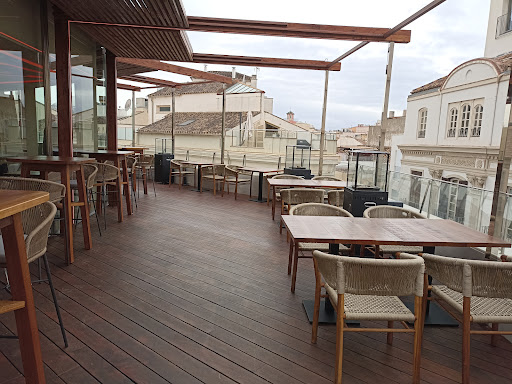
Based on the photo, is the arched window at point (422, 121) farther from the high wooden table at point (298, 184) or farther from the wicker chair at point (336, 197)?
the wicker chair at point (336, 197)

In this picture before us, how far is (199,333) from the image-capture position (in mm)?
2385

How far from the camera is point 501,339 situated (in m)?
2.51

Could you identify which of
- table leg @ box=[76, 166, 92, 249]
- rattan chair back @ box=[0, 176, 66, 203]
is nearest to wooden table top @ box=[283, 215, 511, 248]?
rattan chair back @ box=[0, 176, 66, 203]

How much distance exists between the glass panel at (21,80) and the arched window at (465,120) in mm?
13187

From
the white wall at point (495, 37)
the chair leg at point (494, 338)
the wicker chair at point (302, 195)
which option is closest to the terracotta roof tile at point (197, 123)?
the white wall at point (495, 37)

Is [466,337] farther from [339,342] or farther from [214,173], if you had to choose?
[214,173]

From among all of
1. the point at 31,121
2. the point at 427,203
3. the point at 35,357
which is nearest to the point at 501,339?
the point at 427,203

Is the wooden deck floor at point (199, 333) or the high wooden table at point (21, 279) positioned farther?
the wooden deck floor at point (199, 333)

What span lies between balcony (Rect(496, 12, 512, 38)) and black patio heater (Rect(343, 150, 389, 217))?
5309 mm

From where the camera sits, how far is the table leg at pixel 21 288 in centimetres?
151

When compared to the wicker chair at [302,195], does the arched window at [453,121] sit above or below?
above

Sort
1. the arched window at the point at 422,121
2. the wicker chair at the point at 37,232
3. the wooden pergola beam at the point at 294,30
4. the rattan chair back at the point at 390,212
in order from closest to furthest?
the wicker chair at the point at 37,232 → the rattan chair back at the point at 390,212 → the wooden pergola beam at the point at 294,30 → the arched window at the point at 422,121

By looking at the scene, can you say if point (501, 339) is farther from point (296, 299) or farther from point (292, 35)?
point (292, 35)

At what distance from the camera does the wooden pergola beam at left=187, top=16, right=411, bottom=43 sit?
14.1 feet
